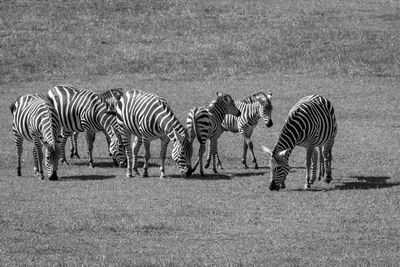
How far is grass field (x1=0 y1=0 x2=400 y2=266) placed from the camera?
1820 centimetres

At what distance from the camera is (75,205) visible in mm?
22109

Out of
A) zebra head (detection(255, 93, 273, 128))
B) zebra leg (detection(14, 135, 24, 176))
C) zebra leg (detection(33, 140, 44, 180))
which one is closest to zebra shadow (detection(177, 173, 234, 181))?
zebra head (detection(255, 93, 273, 128))

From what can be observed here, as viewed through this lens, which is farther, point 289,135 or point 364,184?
point 364,184

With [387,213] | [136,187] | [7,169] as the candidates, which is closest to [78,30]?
[7,169]

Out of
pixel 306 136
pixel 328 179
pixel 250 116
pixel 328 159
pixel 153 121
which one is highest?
pixel 250 116

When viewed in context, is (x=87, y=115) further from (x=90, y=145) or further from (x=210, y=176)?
(x=210, y=176)

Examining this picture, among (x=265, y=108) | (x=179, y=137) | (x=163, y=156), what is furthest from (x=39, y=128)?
(x=265, y=108)

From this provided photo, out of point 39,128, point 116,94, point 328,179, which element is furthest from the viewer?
point 116,94

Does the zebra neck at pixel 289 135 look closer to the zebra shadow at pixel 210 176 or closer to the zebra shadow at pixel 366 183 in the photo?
the zebra shadow at pixel 366 183

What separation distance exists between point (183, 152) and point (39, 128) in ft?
13.2

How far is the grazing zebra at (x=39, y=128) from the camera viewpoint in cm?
2556

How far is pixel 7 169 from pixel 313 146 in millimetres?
9150

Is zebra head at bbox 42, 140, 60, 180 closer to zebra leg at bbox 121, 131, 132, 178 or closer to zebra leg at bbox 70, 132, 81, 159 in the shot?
zebra leg at bbox 121, 131, 132, 178

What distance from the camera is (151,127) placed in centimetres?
2600
